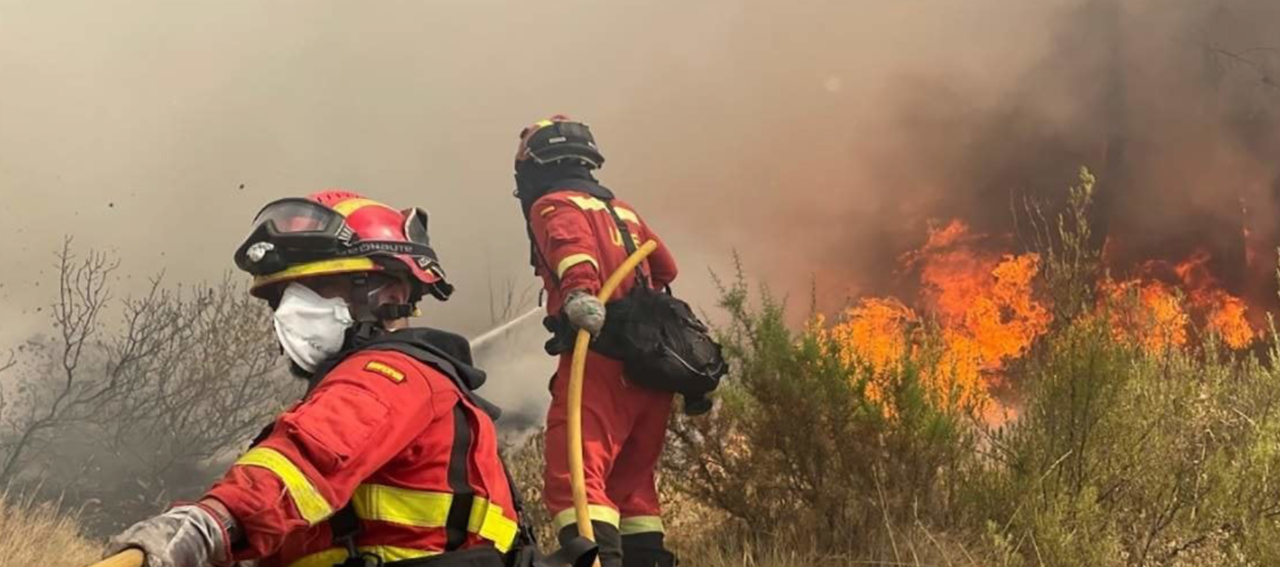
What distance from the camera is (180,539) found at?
5.33ft

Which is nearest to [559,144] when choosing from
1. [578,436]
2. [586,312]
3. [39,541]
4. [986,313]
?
[586,312]

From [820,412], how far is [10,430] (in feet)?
25.6

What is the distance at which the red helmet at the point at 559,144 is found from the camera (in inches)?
194

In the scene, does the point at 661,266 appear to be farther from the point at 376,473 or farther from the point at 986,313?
the point at 986,313

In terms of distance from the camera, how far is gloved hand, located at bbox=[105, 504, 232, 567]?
1.60 meters

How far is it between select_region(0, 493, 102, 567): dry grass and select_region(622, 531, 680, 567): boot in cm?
311

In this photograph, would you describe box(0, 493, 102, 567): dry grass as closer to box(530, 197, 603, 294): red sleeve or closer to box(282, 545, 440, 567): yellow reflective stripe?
box(530, 197, 603, 294): red sleeve

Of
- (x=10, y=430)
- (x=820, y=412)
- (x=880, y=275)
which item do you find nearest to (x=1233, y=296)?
(x=880, y=275)

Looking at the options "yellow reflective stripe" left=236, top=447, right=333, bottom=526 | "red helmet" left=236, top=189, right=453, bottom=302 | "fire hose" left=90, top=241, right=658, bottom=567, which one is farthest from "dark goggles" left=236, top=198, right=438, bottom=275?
"fire hose" left=90, top=241, right=658, bottom=567

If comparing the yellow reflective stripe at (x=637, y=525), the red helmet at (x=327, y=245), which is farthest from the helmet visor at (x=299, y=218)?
the yellow reflective stripe at (x=637, y=525)

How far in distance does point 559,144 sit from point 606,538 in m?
1.86

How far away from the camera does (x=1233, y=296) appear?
9.82 metres

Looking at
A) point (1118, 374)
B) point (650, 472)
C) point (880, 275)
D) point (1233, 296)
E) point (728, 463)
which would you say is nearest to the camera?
point (1118, 374)

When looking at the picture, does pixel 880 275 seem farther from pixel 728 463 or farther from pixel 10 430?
pixel 10 430
